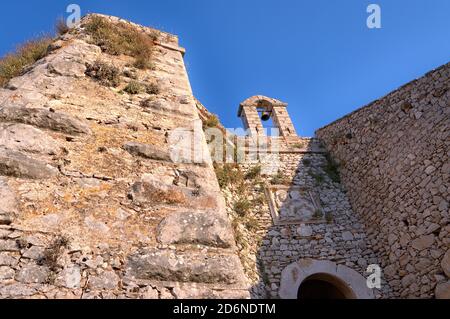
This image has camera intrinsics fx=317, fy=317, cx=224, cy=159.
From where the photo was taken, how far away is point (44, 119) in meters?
2.20

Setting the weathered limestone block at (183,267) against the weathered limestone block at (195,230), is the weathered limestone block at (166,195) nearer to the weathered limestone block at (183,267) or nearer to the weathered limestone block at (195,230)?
the weathered limestone block at (195,230)

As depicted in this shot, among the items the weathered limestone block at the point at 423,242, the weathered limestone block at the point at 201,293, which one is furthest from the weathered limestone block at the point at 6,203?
the weathered limestone block at the point at 423,242

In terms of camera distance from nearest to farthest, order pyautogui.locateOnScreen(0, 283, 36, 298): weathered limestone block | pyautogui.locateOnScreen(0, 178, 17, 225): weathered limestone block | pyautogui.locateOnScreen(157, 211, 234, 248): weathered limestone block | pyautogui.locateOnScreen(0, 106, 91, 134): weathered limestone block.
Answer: pyautogui.locateOnScreen(0, 283, 36, 298): weathered limestone block, pyautogui.locateOnScreen(0, 178, 17, 225): weathered limestone block, pyautogui.locateOnScreen(157, 211, 234, 248): weathered limestone block, pyautogui.locateOnScreen(0, 106, 91, 134): weathered limestone block

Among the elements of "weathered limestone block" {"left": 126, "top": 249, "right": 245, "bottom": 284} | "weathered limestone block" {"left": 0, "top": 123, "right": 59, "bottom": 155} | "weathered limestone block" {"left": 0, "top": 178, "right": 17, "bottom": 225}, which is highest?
"weathered limestone block" {"left": 0, "top": 123, "right": 59, "bottom": 155}

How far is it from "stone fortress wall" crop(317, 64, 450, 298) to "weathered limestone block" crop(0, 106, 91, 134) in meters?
5.35

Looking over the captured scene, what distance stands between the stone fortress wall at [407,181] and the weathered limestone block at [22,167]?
5.44m

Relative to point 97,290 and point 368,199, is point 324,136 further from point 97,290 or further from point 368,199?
point 97,290

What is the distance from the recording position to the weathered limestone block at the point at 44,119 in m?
2.14

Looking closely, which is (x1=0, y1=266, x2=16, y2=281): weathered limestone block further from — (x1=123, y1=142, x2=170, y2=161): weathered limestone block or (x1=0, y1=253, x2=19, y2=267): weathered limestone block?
(x1=123, y1=142, x2=170, y2=161): weathered limestone block

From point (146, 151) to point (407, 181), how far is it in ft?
17.3

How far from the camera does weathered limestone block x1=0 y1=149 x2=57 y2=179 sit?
178 cm

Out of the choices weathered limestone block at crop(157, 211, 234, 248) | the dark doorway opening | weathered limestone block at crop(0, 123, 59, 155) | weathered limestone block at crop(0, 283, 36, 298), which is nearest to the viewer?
weathered limestone block at crop(0, 283, 36, 298)

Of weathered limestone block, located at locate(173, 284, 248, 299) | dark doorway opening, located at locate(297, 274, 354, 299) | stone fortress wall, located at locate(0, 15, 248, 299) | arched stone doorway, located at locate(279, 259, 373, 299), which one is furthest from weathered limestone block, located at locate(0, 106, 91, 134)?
dark doorway opening, located at locate(297, 274, 354, 299)

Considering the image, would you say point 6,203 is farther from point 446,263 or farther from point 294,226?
point 446,263
